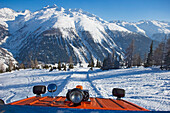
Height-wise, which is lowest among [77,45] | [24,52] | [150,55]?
[150,55]

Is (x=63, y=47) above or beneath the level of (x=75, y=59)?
above

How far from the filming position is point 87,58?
170 metres

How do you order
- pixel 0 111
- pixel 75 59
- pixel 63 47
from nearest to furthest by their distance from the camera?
pixel 0 111, pixel 75 59, pixel 63 47

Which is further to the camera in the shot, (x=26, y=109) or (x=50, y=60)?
(x=50, y=60)

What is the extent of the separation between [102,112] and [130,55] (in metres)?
44.0

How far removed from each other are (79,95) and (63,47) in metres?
188

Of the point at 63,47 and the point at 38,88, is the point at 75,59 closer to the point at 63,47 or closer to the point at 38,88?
the point at 63,47

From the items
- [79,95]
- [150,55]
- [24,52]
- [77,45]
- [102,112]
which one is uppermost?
[77,45]

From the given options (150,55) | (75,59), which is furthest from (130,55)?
(75,59)

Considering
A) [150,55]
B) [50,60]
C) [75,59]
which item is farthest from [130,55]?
[50,60]

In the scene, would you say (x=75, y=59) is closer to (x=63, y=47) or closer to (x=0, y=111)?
(x=63, y=47)

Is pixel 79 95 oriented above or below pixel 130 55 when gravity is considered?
below

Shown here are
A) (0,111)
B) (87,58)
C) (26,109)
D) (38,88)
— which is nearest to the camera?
(0,111)

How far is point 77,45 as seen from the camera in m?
197
